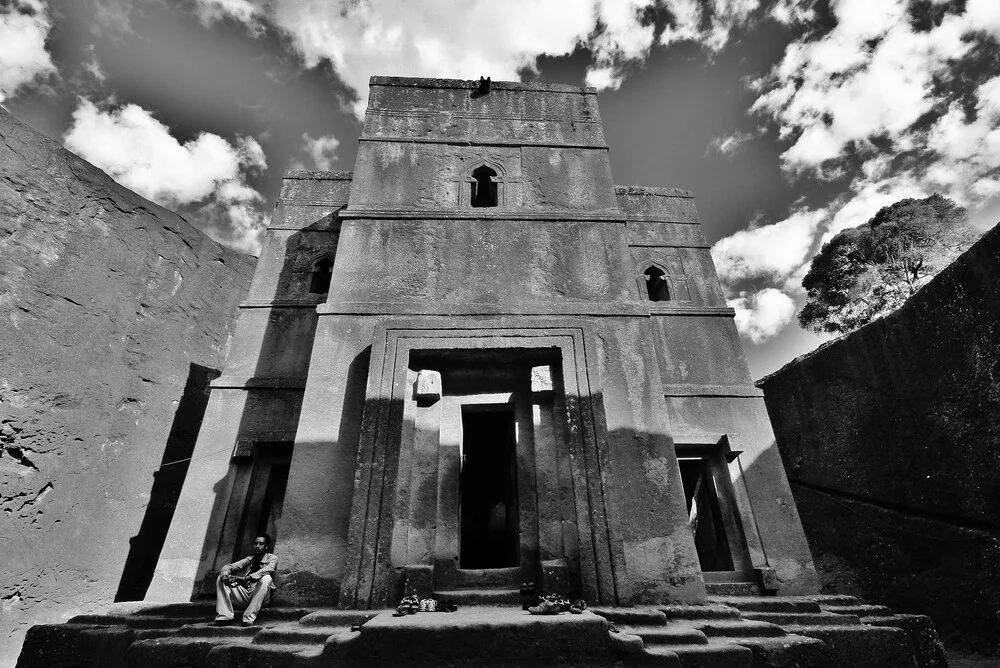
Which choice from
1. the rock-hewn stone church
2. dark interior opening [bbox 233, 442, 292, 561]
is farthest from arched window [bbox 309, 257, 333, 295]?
dark interior opening [bbox 233, 442, 292, 561]

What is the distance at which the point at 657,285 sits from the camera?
909 centimetres

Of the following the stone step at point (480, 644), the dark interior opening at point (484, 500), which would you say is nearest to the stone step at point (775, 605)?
the stone step at point (480, 644)

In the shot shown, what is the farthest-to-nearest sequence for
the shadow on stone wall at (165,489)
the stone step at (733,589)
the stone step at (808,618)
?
the shadow on stone wall at (165,489) < the stone step at (733,589) < the stone step at (808,618)

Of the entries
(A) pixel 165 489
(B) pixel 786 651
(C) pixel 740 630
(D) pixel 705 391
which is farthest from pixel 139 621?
(D) pixel 705 391

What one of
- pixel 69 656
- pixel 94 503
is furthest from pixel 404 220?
pixel 94 503

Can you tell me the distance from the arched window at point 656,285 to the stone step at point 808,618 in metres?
5.22

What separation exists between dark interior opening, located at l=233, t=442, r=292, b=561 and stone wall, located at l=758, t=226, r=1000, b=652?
29.2 feet

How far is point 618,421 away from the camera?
17.1 feet

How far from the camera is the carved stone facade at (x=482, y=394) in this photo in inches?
185

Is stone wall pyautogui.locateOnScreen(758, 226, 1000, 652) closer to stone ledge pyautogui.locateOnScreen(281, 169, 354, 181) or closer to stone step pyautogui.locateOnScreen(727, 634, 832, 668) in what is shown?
stone step pyautogui.locateOnScreen(727, 634, 832, 668)

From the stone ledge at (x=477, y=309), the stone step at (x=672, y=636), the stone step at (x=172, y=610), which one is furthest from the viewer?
the stone ledge at (x=477, y=309)

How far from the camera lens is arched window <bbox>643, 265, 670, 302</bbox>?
8867 mm

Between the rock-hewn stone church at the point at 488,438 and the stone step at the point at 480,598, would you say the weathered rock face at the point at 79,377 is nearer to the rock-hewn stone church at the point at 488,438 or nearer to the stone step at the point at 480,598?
the rock-hewn stone church at the point at 488,438

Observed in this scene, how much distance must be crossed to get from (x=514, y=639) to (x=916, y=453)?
742 cm
